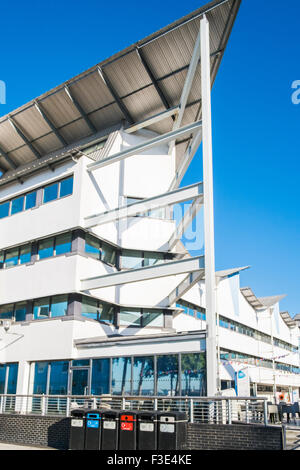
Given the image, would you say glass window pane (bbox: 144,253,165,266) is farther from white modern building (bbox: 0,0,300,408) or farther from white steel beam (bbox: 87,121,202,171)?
white steel beam (bbox: 87,121,202,171)

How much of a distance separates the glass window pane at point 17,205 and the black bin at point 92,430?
14.5 meters

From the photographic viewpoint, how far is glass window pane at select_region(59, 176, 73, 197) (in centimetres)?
2303

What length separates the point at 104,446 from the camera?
1302cm

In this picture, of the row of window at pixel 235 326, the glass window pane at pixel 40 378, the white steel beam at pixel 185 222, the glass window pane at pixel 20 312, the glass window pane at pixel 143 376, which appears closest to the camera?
the glass window pane at pixel 143 376

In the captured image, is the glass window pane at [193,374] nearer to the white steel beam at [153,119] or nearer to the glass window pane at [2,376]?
the glass window pane at [2,376]

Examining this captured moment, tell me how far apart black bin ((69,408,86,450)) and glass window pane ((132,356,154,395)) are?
196 inches

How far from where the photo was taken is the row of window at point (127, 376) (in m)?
17.1

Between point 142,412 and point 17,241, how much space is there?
14.5 meters

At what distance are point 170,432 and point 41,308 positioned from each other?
1216 cm

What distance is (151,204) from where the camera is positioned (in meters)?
21.1

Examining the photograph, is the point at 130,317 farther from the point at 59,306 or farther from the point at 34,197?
the point at 34,197


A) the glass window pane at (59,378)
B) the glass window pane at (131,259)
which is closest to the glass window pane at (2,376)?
the glass window pane at (59,378)
